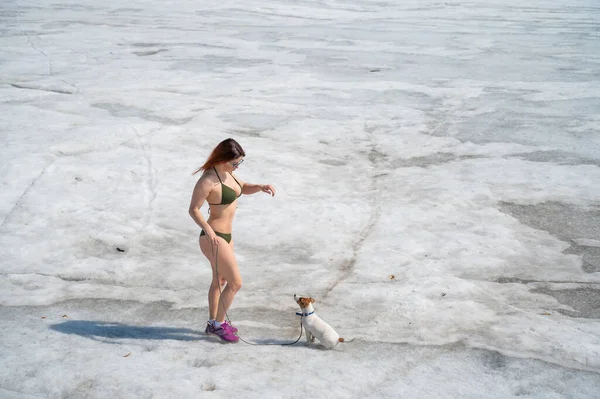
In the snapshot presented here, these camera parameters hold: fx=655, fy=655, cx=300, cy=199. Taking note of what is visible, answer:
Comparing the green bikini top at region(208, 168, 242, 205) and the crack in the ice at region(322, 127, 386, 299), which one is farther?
the crack in the ice at region(322, 127, 386, 299)

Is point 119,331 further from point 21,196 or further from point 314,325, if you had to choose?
point 21,196

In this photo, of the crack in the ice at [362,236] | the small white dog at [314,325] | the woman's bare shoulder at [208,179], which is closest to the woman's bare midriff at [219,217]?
the woman's bare shoulder at [208,179]

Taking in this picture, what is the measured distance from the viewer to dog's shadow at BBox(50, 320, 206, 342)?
529 cm

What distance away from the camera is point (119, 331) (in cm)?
541

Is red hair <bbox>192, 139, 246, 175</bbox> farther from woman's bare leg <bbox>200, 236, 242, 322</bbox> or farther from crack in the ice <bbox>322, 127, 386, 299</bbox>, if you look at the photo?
crack in the ice <bbox>322, 127, 386, 299</bbox>

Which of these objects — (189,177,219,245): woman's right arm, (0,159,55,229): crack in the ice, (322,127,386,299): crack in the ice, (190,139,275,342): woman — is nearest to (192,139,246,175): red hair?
(190,139,275,342): woman

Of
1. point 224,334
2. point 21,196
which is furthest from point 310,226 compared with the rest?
point 21,196

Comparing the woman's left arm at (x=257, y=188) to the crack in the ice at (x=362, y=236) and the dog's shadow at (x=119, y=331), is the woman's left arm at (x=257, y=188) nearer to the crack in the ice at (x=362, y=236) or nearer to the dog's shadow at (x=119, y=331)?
the dog's shadow at (x=119, y=331)

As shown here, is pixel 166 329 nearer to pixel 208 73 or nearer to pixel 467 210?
pixel 467 210

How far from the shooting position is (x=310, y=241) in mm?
7355

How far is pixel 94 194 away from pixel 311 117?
494 cm

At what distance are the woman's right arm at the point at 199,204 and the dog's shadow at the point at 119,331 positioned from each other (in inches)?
41.5

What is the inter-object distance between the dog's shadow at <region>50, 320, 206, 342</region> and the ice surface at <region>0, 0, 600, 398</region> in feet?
0.08

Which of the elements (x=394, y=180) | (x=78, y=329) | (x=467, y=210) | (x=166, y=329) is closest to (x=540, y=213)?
(x=467, y=210)
